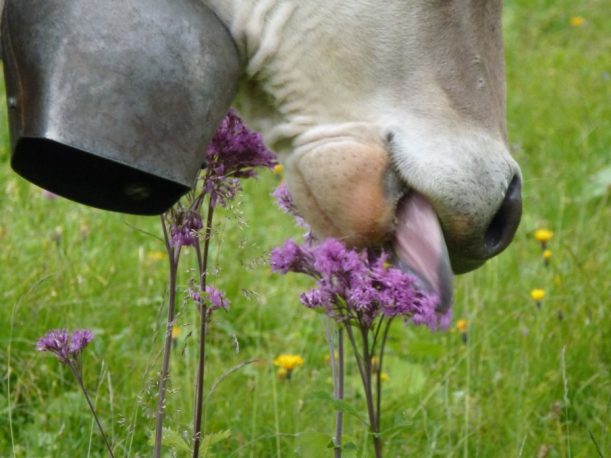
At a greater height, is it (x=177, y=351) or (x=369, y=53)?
(x=369, y=53)

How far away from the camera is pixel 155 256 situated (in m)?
4.12

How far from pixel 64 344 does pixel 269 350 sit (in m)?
1.35

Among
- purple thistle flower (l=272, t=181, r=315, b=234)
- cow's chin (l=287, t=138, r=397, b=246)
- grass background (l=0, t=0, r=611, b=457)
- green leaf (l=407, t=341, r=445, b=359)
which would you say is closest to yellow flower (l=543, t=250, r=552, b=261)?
grass background (l=0, t=0, r=611, b=457)

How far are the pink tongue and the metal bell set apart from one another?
36 centimetres

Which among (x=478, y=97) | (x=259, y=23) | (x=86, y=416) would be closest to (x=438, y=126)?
(x=478, y=97)

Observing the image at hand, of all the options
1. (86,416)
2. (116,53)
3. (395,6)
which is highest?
(395,6)

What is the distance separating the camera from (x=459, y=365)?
3.50m

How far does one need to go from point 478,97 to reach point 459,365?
1439mm

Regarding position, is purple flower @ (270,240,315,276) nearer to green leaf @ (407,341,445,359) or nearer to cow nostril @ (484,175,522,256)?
cow nostril @ (484,175,522,256)

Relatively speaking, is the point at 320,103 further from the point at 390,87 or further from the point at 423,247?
the point at 423,247

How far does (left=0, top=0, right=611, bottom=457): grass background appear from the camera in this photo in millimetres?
2939

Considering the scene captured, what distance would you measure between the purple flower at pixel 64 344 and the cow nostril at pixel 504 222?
30.5 inches

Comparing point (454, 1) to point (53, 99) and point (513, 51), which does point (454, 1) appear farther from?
point (513, 51)

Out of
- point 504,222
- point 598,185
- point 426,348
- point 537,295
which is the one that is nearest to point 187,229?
point 504,222
